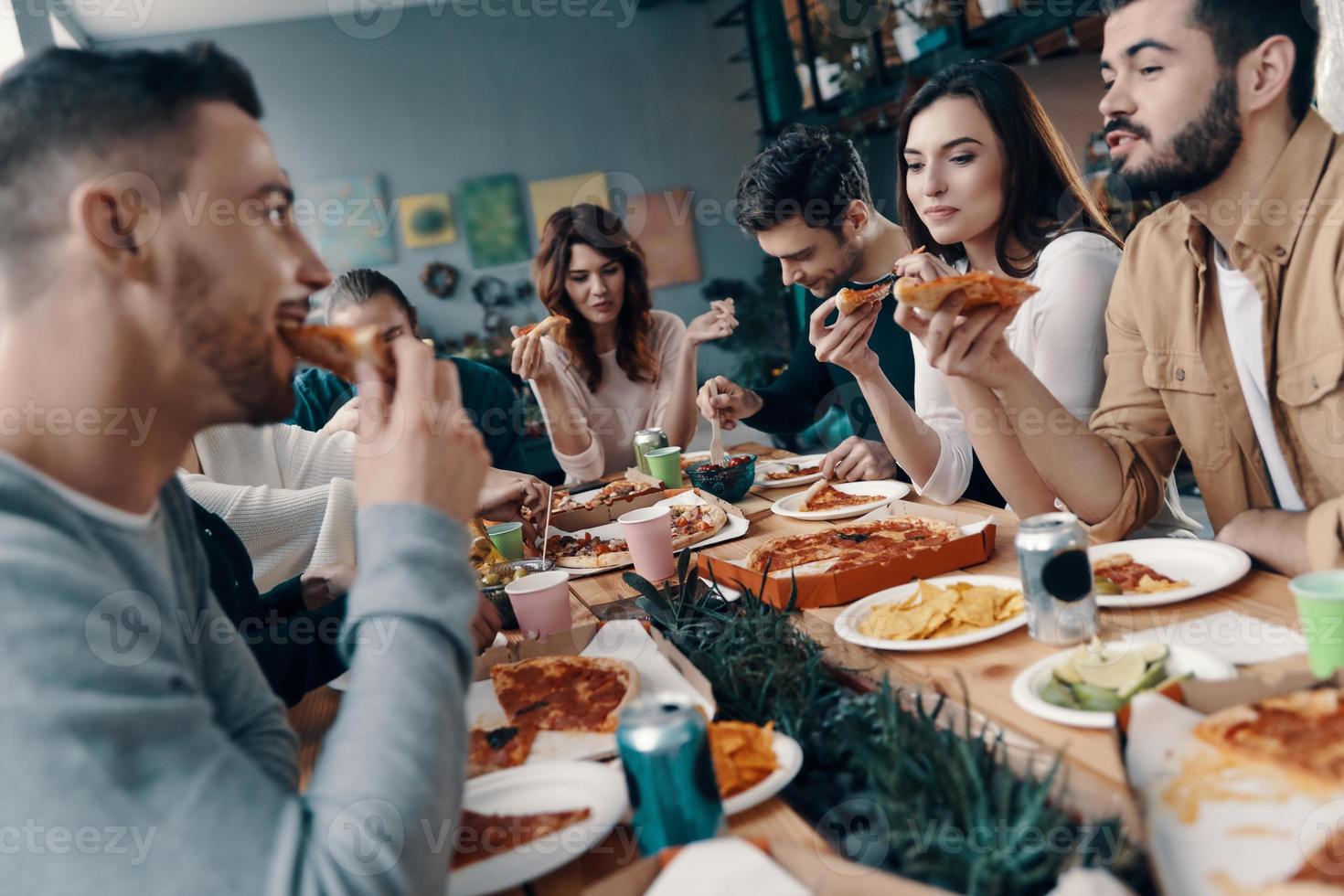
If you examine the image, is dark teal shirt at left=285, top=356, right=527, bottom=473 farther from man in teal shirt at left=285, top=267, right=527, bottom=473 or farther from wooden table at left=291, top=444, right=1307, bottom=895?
wooden table at left=291, top=444, right=1307, bottom=895

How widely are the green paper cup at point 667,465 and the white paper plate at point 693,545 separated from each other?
0.75ft

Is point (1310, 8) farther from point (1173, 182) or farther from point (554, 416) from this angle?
point (554, 416)

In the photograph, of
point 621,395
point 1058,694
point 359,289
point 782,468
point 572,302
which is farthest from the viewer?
point 621,395

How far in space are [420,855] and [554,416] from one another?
3.13 m

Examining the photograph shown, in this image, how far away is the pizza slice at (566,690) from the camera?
131 cm

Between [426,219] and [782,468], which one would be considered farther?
[426,219]

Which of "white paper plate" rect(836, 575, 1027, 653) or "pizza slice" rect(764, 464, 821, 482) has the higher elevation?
"pizza slice" rect(764, 464, 821, 482)

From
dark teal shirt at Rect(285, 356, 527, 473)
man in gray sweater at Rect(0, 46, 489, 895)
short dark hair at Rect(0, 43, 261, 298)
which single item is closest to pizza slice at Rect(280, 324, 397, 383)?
man in gray sweater at Rect(0, 46, 489, 895)

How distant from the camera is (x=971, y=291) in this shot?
5.58 ft

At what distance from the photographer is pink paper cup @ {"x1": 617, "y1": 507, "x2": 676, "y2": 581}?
2004 mm

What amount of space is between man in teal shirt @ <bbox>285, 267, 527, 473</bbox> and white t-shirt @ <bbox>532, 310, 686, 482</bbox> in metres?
0.29

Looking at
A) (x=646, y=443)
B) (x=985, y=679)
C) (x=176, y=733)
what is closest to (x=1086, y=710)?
(x=985, y=679)

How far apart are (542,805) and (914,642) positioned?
0.58 metres

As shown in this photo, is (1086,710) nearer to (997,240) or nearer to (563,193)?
(997,240)
